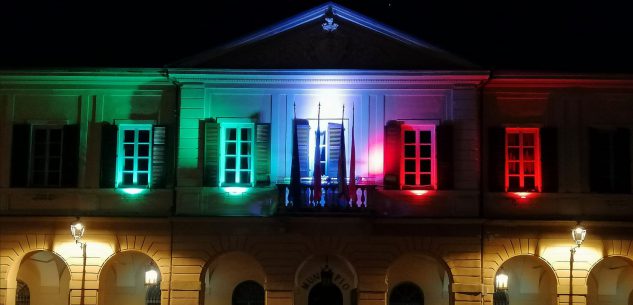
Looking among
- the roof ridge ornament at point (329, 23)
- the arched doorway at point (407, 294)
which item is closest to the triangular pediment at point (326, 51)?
the roof ridge ornament at point (329, 23)

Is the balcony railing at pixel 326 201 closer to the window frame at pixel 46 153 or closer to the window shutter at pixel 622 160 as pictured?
the window frame at pixel 46 153

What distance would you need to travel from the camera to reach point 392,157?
915 inches

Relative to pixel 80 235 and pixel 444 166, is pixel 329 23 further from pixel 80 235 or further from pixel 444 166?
pixel 80 235

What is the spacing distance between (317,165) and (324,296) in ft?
15.6

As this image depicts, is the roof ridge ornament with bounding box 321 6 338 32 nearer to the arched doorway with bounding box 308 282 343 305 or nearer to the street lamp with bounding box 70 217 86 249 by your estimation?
the arched doorway with bounding box 308 282 343 305

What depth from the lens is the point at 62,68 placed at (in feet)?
77.8

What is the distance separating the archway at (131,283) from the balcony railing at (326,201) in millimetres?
6021

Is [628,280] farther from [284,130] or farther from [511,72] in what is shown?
[284,130]

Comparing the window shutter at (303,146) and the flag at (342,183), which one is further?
the window shutter at (303,146)

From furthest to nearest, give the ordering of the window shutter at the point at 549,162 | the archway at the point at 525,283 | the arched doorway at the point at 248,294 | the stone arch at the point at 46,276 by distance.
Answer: the stone arch at the point at 46,276
the arched doorway at the point at 248,294
the archway at the point at 525,283
the window shutter at the point at 549,162

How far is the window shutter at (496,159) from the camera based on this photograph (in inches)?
927

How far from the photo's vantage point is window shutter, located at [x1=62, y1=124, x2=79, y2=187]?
23.7 metres

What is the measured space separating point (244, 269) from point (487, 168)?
8.08 metres

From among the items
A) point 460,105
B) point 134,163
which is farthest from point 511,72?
point 134,163
